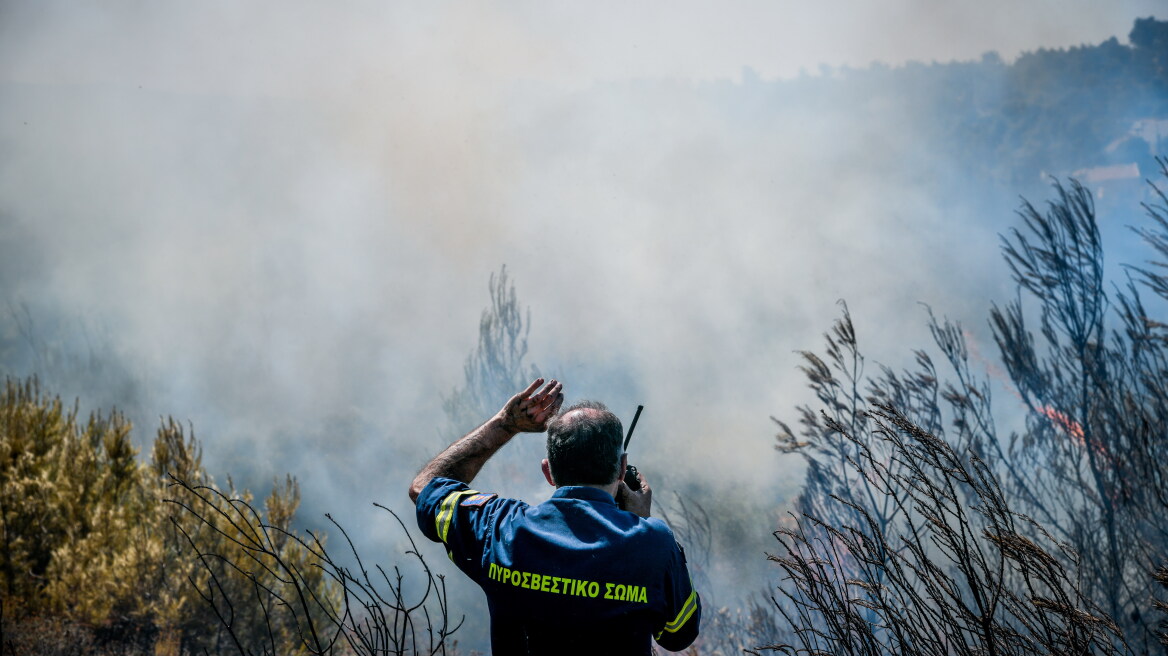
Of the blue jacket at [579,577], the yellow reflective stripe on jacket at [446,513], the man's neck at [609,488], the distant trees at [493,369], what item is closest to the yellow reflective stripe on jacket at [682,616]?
the blue jacket at [579,577]

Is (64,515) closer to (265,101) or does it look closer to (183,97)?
(265,101)

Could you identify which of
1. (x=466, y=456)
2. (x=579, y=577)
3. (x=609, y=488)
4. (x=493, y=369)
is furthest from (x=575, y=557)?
(x=493, y=369)

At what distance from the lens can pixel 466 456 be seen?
7.31 ft

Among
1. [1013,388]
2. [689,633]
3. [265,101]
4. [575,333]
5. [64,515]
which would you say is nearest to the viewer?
[689,633]

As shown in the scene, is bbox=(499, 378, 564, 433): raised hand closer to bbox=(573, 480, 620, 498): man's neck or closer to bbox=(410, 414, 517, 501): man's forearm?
bbox=(410, 414, 517, 501): man's forearm

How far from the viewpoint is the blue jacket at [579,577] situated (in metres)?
1.81

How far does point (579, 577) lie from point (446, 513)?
43cm

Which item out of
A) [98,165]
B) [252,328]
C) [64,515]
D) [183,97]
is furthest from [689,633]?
[98,165]

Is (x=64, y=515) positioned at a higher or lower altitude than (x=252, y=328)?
lower

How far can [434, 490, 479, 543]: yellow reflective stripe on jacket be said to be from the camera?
1983mm

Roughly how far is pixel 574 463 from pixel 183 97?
2658cm

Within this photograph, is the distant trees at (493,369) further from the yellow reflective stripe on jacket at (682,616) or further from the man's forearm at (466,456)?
the yellow reflective stripe on jacket at (682,616)

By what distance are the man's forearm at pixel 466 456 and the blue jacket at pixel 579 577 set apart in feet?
0.89

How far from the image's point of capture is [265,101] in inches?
914
